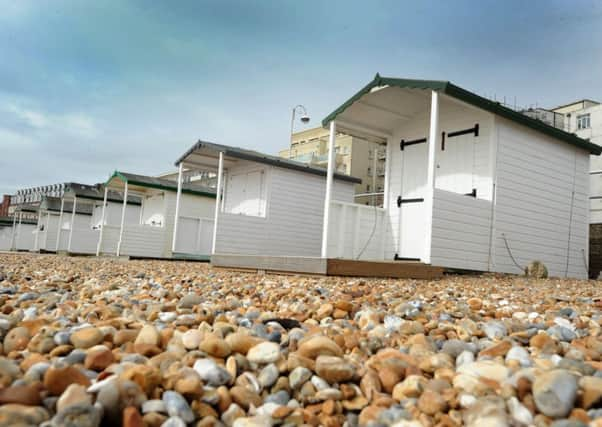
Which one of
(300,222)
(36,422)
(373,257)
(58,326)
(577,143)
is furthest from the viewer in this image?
(300,222)

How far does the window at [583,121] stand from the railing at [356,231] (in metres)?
29.5

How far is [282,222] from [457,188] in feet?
18.4

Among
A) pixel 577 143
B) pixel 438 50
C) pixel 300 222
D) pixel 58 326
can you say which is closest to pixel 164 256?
pixel 300 222

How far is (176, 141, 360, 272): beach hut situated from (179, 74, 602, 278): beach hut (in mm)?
3416

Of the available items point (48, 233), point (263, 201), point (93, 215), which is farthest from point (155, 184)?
point (48, 233)

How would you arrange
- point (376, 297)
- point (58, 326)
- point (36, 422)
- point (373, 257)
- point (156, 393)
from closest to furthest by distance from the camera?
point (36, 422), point (156, 393), point (58, 326), point (376, 297), point (373, 257)

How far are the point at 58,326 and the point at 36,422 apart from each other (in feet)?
3.22

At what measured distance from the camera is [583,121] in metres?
31.4

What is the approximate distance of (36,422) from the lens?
39.2 inches

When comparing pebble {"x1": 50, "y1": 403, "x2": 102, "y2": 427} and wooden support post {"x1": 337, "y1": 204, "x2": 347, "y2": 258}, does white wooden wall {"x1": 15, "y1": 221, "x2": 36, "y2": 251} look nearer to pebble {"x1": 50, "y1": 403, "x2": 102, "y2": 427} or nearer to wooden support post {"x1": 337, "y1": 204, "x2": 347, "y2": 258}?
wooden support post {"x1": 337, "y1": 204, "x2": 347, "y2": 258}

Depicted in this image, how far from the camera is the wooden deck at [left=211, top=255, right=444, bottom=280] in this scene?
5715 mm

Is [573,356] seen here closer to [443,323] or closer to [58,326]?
[443,323]

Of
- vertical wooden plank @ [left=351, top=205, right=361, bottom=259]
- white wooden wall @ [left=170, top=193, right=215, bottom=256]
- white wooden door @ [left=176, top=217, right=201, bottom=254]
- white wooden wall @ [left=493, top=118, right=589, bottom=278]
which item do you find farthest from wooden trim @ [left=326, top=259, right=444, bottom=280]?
white wooden door @ [left=176, top=217, right=201, bottom=254]

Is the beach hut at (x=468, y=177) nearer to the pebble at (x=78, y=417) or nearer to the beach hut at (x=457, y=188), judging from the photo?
the beach hut at (x=457, y=188)
